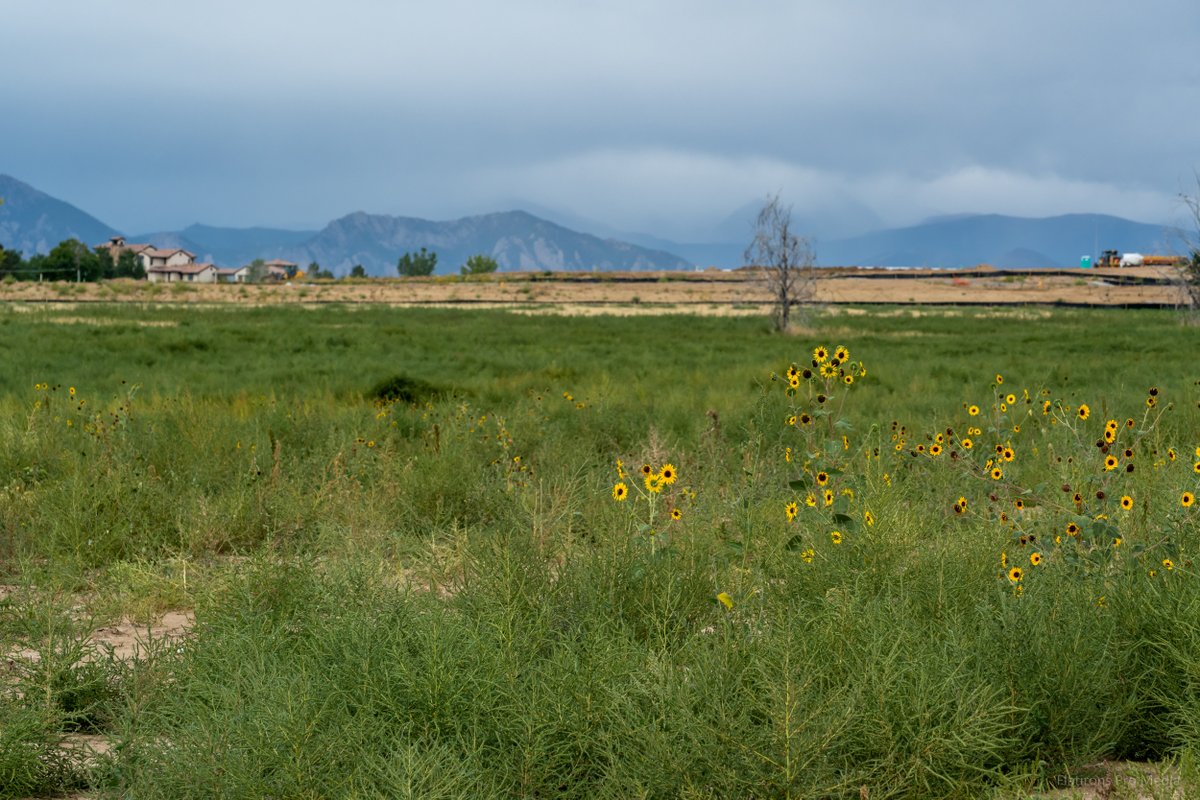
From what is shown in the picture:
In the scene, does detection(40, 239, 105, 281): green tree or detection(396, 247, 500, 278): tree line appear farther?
detection(396, 247, 500, 278): tree line

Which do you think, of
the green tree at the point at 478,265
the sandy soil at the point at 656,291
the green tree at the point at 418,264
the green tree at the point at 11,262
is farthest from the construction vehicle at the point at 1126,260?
the green tree at the point at 11,262

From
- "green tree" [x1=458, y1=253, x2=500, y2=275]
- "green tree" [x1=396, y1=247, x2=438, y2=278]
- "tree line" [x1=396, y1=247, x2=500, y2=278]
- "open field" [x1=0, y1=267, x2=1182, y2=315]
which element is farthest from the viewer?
"green tree" [x1=396, y1=247, x2=438, y2=278]

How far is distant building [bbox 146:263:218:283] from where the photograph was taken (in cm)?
15050

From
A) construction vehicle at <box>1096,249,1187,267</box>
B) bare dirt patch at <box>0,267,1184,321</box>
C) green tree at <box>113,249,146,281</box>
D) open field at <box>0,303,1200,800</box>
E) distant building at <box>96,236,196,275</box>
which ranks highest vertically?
distant building at <box>96,236,196,275</box>

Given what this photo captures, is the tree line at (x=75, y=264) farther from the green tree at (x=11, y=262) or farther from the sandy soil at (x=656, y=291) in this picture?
the sandy soil at (x=656, y=291)

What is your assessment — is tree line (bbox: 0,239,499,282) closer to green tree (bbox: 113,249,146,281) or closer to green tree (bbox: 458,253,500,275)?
green tree (bbox: 113,249,146,281)

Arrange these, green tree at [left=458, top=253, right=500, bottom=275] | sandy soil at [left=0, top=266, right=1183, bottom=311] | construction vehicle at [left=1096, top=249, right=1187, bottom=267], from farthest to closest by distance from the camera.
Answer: green tree at [left=458, top=253, right=500, bottom=275] < construction vehicle at [left=1096, top=249, right=1187, bottom=267] < sandy soil at [left=0, top=266, right=1183, bottom=311]

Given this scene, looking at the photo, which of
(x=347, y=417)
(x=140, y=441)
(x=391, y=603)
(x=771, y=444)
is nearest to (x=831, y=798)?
(x=391, y=603)

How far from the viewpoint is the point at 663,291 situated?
3506 inches

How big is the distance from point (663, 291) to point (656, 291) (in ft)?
2.23

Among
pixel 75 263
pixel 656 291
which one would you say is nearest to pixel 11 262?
pixel 75 263

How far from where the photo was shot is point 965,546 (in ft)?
15.9

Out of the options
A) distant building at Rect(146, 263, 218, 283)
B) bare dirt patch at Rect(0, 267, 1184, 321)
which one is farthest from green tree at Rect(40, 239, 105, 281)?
distant building at Rect(146, 263, 218, 283)

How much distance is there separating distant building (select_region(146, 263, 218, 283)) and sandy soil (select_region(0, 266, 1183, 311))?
57.8 m
